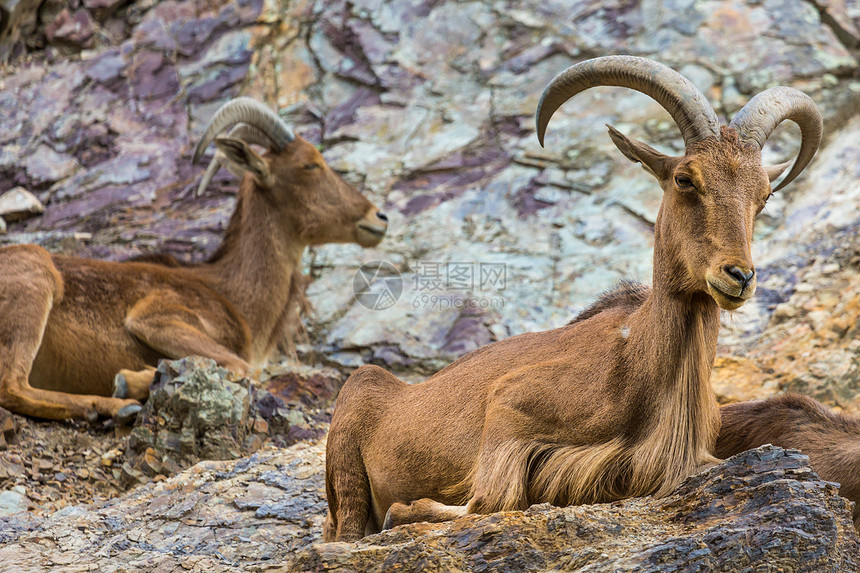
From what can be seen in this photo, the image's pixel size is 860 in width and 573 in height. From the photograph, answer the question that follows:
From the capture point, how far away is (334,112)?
552 inches

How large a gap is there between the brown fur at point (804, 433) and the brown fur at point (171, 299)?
4949 mm

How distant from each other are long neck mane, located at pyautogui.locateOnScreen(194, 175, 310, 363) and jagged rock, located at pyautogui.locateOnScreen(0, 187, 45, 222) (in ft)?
12.0

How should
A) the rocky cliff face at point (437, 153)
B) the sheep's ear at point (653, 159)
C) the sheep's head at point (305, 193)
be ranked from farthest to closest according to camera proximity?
1. the sheep's head at point (305, 193)
2. the rocky cliff face at point (437, 153)
3. the sheep's ear at point (653, 159)

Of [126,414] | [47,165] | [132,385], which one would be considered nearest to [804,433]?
[126,414]

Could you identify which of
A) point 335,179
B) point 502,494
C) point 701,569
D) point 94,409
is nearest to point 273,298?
point 335,179

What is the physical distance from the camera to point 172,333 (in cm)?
898

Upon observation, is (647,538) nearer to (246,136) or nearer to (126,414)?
(126,414)

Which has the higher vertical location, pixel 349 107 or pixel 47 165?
pixel 349 107

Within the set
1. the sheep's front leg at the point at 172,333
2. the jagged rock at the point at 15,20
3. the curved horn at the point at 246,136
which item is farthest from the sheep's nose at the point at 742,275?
the jagged rock at the point at 15,20

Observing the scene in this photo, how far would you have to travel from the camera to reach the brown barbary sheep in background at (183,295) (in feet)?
Result: 27.8

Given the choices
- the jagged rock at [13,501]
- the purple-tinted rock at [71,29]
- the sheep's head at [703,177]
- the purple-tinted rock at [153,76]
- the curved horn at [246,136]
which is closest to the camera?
the sheep's head at [703,177]

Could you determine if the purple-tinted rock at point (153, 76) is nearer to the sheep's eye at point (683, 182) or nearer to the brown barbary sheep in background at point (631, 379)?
the brown barbary sheep in background at point (631, 379)

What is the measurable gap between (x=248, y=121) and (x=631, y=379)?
21.9 ft

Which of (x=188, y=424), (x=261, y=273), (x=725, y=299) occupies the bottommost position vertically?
(x=188, y=424)
